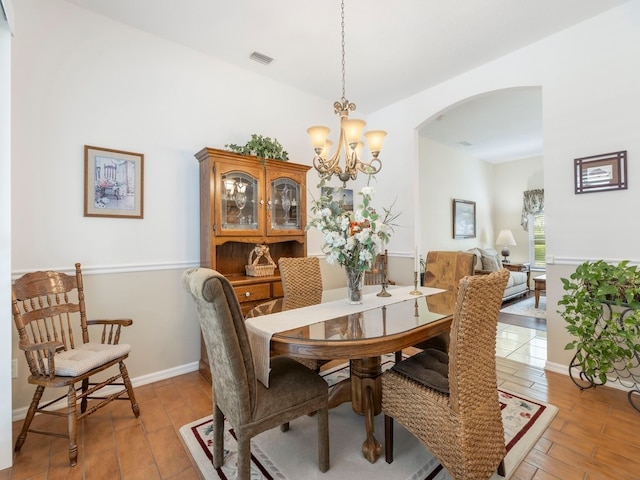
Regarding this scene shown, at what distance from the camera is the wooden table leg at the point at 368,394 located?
166cm

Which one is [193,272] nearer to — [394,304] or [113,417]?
[394,304]

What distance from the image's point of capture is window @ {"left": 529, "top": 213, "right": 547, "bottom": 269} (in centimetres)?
657

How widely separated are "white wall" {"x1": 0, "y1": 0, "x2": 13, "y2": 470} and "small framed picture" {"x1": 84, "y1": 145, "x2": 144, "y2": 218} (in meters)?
0.62

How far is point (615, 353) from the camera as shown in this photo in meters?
2.14

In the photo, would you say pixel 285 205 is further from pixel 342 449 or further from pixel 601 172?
pixel 601 172

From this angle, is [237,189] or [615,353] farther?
[237,189]

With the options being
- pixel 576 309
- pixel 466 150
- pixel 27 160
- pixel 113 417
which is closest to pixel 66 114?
pixel 27 160

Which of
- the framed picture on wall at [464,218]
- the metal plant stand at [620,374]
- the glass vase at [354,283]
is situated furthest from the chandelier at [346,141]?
the framed picture on wall at [464,218]

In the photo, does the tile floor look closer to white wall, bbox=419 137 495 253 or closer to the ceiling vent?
white wall, bbox=419 137 495 253

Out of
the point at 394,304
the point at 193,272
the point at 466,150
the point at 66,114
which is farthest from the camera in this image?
the point at 466,150

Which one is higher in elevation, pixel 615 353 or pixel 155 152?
pixel 155 152

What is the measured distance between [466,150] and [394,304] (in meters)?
5.38

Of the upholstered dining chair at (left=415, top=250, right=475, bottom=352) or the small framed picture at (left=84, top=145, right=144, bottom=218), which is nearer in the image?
the small framed picture at (left=84, top=145, right=144, bottom=218)

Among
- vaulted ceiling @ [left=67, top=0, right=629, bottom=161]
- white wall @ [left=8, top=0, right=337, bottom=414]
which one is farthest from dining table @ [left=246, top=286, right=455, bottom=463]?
vaulted ceiling @ [left=67, top=0, right=629, bottom=161]
